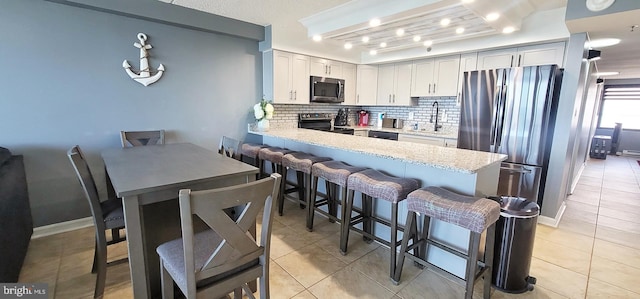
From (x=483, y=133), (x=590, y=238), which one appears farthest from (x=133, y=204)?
(x=590, y=238)

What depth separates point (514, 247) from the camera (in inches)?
77.1

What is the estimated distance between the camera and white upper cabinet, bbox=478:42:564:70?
333 cm

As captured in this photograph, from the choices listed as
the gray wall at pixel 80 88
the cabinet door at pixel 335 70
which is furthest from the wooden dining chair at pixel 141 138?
the cabinet door at pixel 335 70

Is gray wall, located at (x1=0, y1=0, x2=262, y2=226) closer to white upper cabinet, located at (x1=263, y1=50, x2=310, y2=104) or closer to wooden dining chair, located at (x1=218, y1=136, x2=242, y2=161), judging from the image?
white upper cabinet, located at (x1=263, y1=50, x2=310, y2=104)

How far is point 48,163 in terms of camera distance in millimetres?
2777

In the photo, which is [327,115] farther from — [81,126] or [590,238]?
[590,238]

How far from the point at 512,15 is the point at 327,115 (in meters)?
3.09

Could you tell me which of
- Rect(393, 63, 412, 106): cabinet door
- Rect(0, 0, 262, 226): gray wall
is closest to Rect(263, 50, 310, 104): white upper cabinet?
Rect(0, 0, 262, 226): gray wall

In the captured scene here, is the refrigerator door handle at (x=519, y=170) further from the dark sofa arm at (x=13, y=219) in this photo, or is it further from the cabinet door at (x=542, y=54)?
the dark sofa arm at (x=13, y=219)

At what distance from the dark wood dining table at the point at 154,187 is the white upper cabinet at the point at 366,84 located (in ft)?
11.8

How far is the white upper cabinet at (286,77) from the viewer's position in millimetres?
4125

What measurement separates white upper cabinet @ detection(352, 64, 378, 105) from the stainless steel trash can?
3.67 meters

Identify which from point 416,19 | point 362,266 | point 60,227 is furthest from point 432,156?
point 60,227

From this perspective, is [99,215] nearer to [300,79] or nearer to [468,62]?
[300,79]
